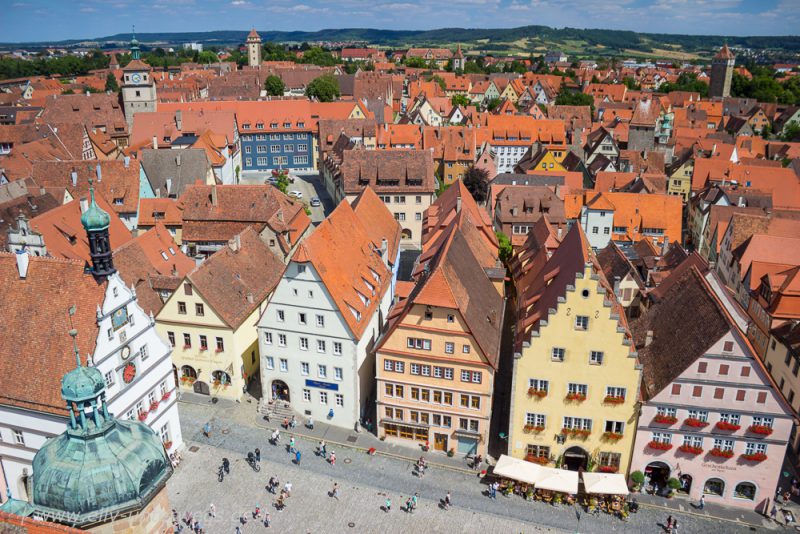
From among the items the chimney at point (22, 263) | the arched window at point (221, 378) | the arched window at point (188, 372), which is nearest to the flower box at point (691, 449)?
the arched window at point (221, 378)

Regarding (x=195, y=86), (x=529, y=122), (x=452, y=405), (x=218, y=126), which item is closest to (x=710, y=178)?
(x=529, y=122)

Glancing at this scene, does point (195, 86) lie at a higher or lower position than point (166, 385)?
higher

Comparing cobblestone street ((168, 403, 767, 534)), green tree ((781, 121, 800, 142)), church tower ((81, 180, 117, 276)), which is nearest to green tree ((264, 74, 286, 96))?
green tree ((781, 121, 800, 142))

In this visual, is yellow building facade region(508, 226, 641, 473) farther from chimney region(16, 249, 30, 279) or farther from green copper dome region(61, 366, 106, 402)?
chimney region(16, 249, 30, 279)

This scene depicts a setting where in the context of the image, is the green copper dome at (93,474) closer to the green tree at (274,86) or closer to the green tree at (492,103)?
the green tree at (274,86)

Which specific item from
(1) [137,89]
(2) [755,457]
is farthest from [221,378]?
(1) [137,89]

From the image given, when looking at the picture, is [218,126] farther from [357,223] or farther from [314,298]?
[314,298]
